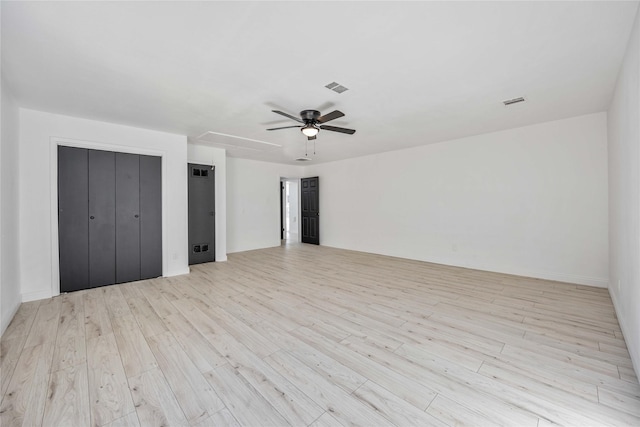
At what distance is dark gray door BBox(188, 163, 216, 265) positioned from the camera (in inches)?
226

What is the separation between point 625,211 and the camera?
2561 mm

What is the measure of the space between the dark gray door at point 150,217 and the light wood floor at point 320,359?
28.7 inches

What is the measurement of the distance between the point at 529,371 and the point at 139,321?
376 cm

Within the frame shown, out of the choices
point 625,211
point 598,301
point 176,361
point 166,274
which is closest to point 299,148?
Answer: point 166,274

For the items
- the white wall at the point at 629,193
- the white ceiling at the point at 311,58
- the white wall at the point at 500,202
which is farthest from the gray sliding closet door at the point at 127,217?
the white wall at the point at 629,193

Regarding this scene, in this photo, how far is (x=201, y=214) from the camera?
5.86 meters

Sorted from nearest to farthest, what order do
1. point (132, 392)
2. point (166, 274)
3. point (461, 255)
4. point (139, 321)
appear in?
point (132, 392) → point (139, 321) → point (166, 274) → point (461, 255)

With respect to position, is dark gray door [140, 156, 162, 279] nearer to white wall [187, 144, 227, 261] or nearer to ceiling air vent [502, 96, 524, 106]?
white wall [187, 144, 227, 261]

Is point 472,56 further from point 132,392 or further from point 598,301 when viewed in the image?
point 132,392

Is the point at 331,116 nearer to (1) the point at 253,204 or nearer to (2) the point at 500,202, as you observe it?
(2) the point at 500,202

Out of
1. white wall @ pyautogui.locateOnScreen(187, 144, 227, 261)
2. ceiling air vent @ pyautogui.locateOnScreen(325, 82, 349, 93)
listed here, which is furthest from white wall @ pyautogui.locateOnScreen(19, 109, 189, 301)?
ceiling air vent @ pyautogui.locateOnScreen(325, 82, 349, 93)

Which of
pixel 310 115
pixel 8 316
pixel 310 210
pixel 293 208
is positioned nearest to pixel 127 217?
pixel 8 316

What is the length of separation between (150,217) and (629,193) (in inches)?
246

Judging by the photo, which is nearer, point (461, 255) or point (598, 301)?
point (598, 301)
